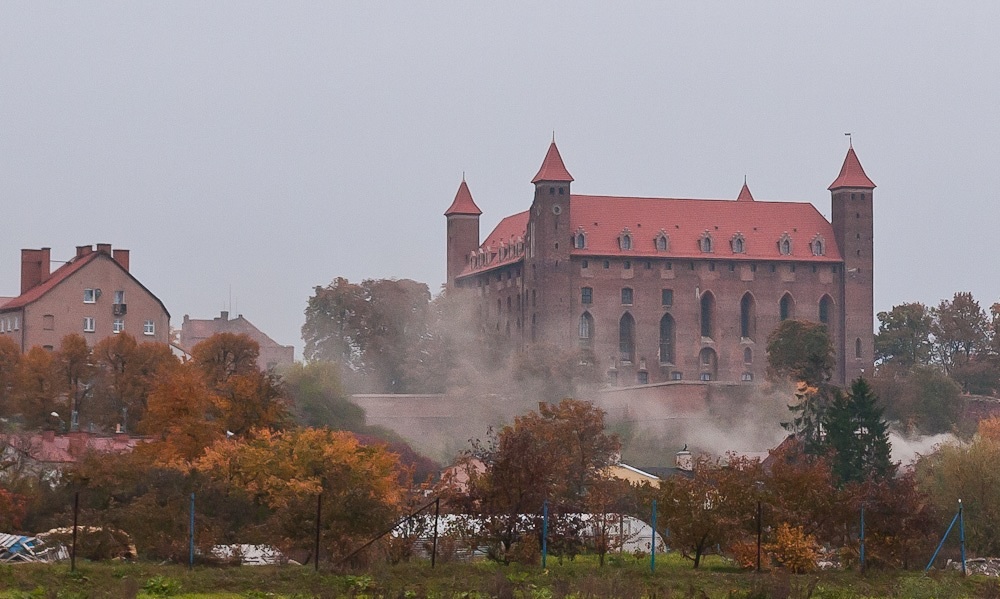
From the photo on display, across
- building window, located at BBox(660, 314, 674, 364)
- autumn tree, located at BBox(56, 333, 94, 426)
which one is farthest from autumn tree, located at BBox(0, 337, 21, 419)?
building window, located at BBox(660, 314, 674, 364)

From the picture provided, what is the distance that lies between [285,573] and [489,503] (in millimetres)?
6847

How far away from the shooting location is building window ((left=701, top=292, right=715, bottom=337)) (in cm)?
12675

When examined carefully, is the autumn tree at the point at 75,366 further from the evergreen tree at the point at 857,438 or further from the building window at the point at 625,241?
the building window at the point at 625,241

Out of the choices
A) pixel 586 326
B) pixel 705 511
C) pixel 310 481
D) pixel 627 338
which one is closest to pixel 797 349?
pixel 627 338

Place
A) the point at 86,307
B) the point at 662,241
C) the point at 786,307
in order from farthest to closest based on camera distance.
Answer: the point at 662,241
the point at 786,307
the point at 86,307

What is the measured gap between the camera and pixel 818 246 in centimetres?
12925

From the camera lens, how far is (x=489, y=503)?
44.1 m

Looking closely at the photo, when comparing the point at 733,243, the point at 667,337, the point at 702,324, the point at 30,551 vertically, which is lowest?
the point at 30,551

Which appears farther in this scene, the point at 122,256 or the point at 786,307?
the point at 786,307

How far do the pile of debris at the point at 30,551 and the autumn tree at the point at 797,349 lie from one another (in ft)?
244

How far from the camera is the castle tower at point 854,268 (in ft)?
411

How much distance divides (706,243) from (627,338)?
8.22 metres

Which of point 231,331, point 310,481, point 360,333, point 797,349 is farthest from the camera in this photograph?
point 231,331

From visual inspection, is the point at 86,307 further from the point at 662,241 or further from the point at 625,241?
the point at 662,241
